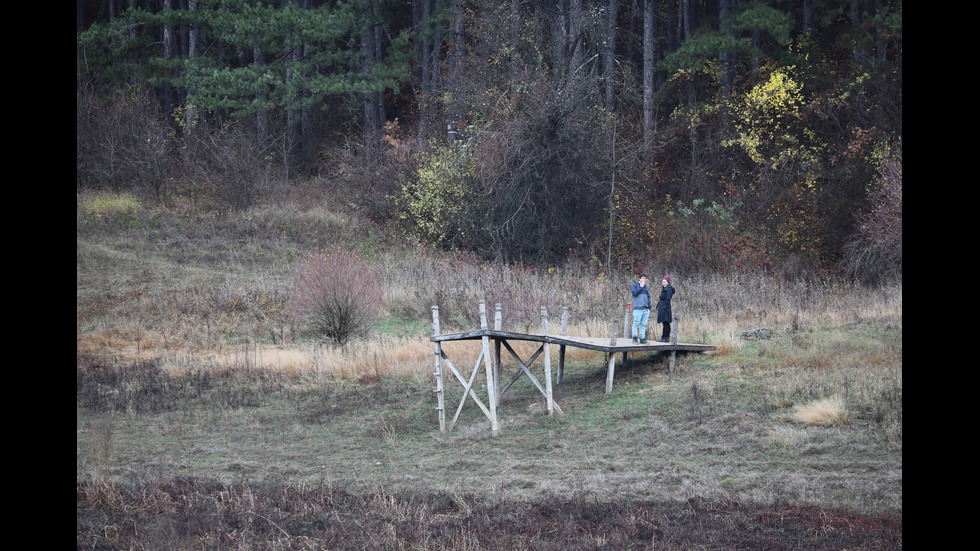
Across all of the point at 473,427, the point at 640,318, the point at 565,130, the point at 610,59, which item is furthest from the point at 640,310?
the point at 610,59

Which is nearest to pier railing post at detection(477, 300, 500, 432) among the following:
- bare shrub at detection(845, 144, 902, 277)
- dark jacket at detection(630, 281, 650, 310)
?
dark jacket at detection(630, 281, 650, 310)

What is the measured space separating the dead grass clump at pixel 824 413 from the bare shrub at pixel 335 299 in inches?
413

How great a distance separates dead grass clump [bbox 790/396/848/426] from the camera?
11984mm

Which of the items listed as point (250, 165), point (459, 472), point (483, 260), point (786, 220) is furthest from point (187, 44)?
point (459, 472)

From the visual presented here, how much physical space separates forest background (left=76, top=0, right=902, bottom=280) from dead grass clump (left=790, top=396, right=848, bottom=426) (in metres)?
13.8

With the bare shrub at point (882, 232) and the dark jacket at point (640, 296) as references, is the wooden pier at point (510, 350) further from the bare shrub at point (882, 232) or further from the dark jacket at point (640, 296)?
the bare shrub at point (882, 232)

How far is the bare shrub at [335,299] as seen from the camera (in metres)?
19.6

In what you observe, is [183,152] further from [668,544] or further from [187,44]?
[668,544]

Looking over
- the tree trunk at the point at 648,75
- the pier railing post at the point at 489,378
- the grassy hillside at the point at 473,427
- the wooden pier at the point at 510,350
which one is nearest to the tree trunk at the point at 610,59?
the tree trunk at the point at 648,75

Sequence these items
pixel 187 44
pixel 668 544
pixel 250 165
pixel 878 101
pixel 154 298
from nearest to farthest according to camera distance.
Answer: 1. pixel 668 544
2. pixel 154 298
3. pixel 878 101
4. pixel 250 165
5. pixel 187 44

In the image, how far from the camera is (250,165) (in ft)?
115

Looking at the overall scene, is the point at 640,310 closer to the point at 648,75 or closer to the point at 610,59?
the point at 648,75

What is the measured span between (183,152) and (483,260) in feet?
48.2

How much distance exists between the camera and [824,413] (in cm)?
1212
